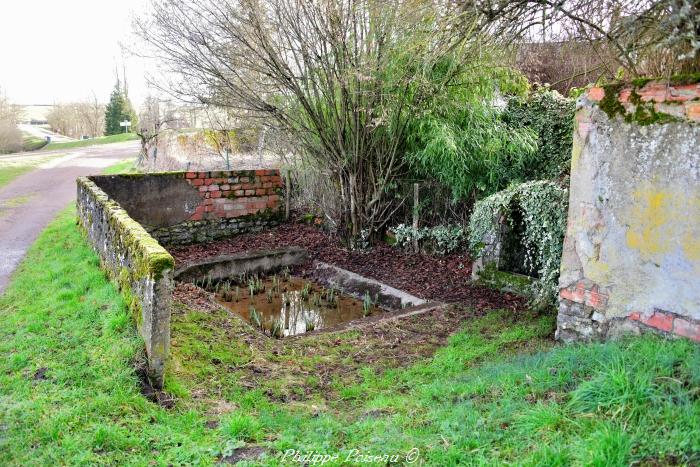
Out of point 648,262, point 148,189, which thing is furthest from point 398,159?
point 648,262

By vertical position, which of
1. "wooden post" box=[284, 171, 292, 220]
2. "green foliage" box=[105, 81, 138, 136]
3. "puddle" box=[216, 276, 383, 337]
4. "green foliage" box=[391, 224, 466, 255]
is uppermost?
"green foliage" box=[105, 81, 138, 136]

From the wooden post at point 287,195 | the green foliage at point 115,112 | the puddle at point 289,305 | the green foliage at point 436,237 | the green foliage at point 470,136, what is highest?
the green foliage at point 115,112

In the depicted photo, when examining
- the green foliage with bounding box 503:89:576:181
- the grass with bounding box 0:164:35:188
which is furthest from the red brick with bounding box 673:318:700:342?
the grass with bounding box 0:164:35:188

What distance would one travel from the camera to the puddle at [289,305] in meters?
7.18

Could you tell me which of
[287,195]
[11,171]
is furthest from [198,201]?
[11,171]

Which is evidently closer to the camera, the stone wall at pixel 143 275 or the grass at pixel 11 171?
the stone wall at pixel 143 275

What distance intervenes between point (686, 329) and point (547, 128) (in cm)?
554

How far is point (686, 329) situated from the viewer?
4.21 metres

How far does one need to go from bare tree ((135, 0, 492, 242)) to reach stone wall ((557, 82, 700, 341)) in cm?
301

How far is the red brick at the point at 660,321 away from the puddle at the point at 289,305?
150 inches

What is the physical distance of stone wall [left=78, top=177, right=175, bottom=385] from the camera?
14.8ft

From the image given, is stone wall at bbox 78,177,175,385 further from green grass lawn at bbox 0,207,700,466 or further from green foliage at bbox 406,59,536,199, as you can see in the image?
green foliage at bbox 406,59,536,199

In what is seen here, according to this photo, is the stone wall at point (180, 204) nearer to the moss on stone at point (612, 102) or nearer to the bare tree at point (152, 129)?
the moss on stone at point (612, 102)

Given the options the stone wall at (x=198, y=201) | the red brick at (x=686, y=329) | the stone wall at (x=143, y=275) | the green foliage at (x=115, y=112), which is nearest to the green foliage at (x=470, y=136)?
the stone wall at (x=198, y=201)
